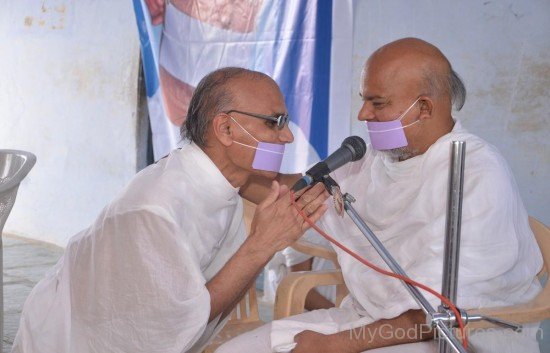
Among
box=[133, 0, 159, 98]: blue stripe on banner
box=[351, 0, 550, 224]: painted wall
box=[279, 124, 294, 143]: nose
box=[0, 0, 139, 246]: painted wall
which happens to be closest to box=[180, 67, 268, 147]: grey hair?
box=[279, 124, 294, 143]: nose

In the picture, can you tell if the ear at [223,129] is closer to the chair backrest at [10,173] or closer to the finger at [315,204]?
the finger at [315,204]

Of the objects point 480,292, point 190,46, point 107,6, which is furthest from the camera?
point 107,6

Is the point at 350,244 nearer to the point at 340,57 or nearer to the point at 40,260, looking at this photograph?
the point at 340,57

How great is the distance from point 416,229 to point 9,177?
1788 mm

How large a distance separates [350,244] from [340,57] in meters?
1.64

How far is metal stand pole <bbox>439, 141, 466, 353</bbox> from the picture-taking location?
1.50 m

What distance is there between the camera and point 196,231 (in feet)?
7.98

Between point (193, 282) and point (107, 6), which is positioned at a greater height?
point (107, 6)

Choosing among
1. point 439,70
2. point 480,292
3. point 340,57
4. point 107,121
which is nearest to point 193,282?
point 480,292

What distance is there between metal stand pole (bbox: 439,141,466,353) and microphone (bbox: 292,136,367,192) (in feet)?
1.18

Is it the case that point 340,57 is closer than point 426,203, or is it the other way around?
→ point 426,203

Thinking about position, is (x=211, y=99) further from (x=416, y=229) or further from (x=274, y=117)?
(x=416, y=229)

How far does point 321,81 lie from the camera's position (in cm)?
410

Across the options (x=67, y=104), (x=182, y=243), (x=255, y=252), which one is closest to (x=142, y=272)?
(x=182, y=243)
